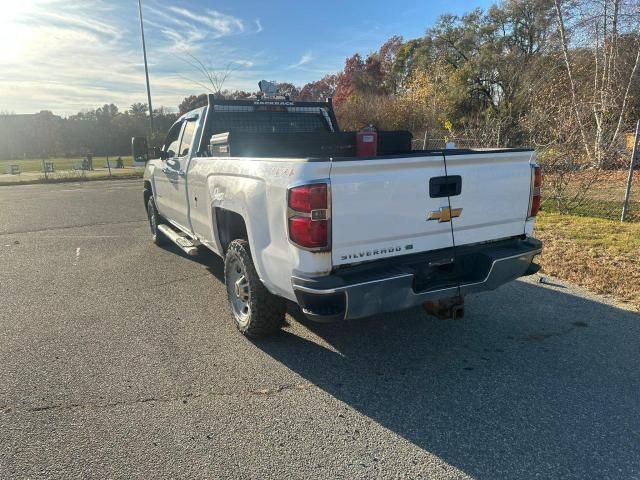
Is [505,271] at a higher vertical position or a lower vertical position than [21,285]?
higher

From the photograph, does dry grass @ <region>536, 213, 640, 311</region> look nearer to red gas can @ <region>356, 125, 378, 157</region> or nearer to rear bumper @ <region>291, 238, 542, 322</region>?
rear bumper @ <region>291, 238, 542, 322</region>

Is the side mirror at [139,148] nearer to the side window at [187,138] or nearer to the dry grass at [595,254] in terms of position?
the side window at [187,138]

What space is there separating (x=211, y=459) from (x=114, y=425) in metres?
0.76

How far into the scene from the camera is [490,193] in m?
3.37

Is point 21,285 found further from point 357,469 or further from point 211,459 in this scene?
point 357,469

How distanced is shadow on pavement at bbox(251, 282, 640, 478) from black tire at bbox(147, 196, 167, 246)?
3.83 metres

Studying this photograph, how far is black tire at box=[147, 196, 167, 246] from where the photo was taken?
7379 mm

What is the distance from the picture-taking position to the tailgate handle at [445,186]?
3.09 metres

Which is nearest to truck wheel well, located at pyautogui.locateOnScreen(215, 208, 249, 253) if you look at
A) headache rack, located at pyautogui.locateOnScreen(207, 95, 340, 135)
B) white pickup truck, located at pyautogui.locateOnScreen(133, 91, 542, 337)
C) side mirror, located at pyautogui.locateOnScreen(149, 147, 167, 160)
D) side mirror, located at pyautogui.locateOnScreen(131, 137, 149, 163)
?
white pickup truck, located at pyautogui.locateOnScreen(133, 91, 542, 337)

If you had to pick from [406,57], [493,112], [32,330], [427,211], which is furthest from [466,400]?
[406,57]

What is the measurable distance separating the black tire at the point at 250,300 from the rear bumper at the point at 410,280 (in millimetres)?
756

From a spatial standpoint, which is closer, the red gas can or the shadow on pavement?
the shadow on pavement

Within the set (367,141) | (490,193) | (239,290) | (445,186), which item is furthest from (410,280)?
(367,141)

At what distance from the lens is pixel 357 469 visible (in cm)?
237
